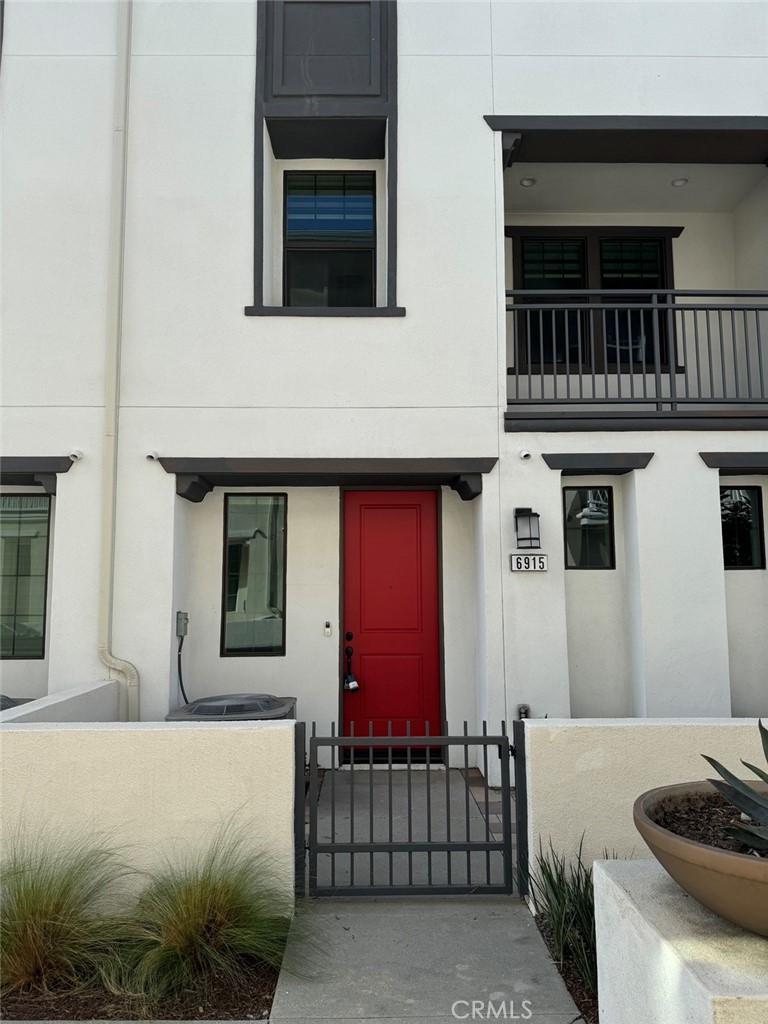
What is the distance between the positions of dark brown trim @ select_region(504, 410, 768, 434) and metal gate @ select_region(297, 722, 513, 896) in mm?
3047

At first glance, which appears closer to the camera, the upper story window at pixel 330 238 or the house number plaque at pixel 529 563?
the house number plaque at pixel 529 563

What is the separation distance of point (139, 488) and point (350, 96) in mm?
4356

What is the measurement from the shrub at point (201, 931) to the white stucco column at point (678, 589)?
14.0 ft

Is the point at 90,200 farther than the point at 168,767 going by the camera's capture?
Yes

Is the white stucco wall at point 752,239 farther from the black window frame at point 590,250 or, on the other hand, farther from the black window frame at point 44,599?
the black window frame at point 44,599

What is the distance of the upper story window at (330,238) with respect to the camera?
7.80 m

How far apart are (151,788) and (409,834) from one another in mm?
1542

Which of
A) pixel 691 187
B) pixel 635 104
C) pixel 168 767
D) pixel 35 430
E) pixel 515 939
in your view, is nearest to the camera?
pixel 515 939

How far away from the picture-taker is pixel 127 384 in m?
6.99

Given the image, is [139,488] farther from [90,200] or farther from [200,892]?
[200,892]

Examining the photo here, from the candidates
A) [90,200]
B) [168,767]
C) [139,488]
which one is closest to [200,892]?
[168,767]

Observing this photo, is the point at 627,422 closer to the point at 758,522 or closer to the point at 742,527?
the point at 742,527

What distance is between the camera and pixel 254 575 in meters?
7.70

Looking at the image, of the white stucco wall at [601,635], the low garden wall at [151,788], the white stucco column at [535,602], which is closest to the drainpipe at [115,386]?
the low garden wall at [151,788]
